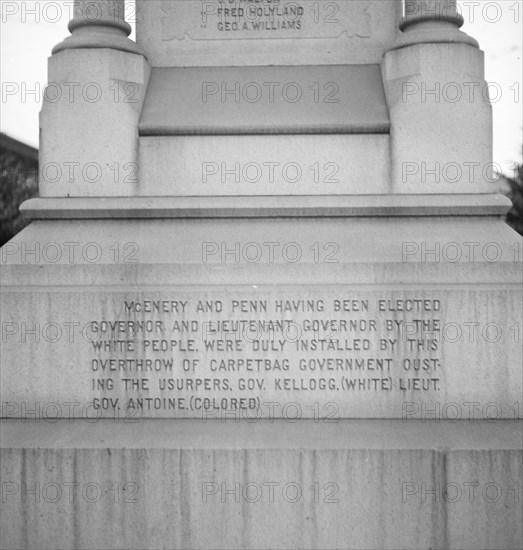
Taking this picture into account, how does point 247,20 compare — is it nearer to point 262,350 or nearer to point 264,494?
point 262,350

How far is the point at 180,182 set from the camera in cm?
555

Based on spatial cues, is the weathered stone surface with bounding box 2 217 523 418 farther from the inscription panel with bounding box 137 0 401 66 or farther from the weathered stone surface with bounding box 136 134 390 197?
the inscription panel with bounding box 137 0 401 66

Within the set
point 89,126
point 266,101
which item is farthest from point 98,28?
point 266,101

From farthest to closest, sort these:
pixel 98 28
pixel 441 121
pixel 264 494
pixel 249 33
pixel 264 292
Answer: pixel 249 33, pixel 98 28, pixel 441 121, pixel 264 292, pixel 264 494

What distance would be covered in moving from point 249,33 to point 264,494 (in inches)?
146

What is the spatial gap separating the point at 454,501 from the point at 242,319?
1.77m

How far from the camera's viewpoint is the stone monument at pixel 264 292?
14.7 ft

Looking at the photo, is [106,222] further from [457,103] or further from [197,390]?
[457,103]

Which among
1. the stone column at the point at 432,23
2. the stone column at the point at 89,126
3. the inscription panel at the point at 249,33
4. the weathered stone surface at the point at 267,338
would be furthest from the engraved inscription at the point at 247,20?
the weathered stone surface at the point at 267,338

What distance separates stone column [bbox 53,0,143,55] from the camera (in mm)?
5578

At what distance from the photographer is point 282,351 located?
4.89 metres

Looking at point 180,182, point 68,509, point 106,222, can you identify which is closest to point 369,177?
point 180,182

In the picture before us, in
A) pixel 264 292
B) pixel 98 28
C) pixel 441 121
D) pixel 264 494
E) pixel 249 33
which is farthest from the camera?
pixel 249 33

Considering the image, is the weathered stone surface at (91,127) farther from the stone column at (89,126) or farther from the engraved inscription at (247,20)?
the engraved inscription at (247,20)
